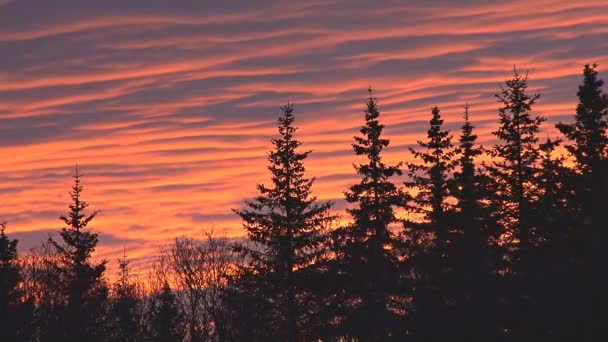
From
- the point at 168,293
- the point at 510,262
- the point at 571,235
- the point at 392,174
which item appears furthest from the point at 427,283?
the point at 168,293

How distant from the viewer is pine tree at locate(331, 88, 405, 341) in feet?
218

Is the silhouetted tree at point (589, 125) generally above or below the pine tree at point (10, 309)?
above

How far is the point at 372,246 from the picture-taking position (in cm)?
6700

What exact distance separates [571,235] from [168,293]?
55.5 metres

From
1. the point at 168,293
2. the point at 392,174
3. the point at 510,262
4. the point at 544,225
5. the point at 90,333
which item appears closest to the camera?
the point at 544,225

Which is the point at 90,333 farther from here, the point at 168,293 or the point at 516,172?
the point at 516,172

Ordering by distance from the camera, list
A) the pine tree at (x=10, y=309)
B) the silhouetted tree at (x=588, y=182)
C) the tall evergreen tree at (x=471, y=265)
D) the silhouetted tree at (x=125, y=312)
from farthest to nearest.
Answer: the silhouetted tree at (x=125, y=312) < the pine tree at (x=10, y=309) < the tall evergreen tree at (x=471, y=265) < the silhouetted tree at (x=588, y=182)

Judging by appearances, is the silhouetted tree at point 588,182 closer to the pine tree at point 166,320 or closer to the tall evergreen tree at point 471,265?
the tall evergreen tree at point 471,265

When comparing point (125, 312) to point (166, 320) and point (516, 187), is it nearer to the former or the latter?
point (166, 320)

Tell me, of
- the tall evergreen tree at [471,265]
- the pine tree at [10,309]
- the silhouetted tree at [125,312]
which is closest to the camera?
the tall evergreen tree at [471,265]

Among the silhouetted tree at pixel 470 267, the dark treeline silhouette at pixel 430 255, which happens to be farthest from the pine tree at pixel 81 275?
the silhouetted tree at pixel 470 267

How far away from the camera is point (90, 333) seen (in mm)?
73375

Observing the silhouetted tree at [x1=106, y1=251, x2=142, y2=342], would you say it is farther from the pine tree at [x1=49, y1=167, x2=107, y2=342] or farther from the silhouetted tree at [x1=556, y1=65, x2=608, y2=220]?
the silhouetted tree at [x1=556, y1=65, x2=608, y2=220]

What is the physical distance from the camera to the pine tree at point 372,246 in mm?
66375
